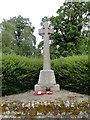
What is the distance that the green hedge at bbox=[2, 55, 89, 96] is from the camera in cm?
430

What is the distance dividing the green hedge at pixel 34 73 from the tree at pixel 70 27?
5.51 metres

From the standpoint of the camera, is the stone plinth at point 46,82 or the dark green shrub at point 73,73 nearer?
the dark green shrub at point 73,73

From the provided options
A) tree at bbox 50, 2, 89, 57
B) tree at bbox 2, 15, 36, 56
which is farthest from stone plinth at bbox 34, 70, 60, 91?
tree at bbox 2, 15, 36, 56

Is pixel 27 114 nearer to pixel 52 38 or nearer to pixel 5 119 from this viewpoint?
pixel 5 119

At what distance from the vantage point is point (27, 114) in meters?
2.55

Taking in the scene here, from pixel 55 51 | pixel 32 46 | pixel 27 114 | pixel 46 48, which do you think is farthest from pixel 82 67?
pixel 32 46

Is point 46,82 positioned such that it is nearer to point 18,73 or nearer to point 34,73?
point 34,73

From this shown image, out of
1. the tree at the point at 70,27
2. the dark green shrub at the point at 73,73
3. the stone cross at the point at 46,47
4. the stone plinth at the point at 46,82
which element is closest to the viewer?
the dark green shrub at the point at 73,73

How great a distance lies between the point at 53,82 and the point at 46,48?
49.8 inches

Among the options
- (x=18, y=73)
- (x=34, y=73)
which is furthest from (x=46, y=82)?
(x=18, y=73)

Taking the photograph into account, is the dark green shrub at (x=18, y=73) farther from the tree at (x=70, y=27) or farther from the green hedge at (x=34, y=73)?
the tree at (x=70, y=27)

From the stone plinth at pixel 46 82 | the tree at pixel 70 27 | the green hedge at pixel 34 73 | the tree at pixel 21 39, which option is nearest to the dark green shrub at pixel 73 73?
the green hedge at pixel 34 73

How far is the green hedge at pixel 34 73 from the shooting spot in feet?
14.1

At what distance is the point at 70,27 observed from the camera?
1067 cm
